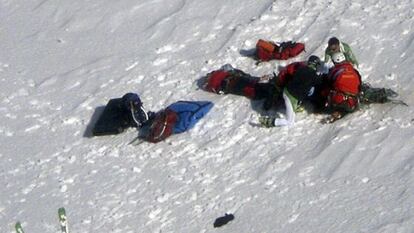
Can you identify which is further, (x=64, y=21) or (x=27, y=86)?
(x=64, y=21)

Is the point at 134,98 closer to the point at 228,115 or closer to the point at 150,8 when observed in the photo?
the point at 228,115

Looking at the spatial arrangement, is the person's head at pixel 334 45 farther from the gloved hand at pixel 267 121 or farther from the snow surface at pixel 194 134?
the gloved hand at pixel 267 121

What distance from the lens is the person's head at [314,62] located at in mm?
11997

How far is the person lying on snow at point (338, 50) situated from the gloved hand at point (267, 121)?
96 cm

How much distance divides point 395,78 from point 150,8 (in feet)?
16.1

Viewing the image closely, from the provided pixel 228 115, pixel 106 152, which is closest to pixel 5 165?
pixel 106 152

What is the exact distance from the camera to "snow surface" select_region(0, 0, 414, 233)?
10.6m

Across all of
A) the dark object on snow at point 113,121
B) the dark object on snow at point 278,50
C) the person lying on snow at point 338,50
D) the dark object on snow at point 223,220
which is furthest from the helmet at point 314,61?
the dark object on snow at point 223,220

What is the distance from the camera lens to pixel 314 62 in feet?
39.8

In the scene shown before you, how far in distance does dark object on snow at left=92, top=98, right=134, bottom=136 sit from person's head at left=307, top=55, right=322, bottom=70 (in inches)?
89.5

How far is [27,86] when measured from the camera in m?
14.4

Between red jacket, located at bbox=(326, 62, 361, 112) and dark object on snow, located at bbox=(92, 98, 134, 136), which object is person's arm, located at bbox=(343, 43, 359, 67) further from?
dark object on snow, located at bbox=(92, 98, 134, 136)

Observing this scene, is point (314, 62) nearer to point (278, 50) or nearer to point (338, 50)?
point (338, 50)

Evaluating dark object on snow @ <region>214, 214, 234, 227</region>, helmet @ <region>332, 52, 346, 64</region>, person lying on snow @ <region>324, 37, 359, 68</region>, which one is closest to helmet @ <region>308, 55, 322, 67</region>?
person lying on snow @ <region>324, 37, 359, 68</region>
